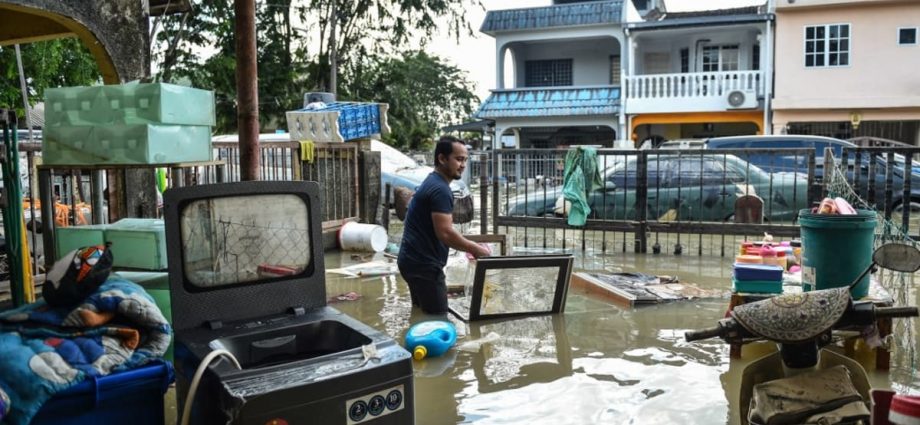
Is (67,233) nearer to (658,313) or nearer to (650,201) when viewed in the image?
(658,313)

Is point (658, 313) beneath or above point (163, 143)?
beneath

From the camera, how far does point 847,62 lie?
67.7 ft

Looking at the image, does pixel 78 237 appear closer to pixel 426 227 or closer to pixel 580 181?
pixel 426 227

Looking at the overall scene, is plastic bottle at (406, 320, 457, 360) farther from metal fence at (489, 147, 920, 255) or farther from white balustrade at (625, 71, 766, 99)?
white balustrade at (625, 71, 766, 99)

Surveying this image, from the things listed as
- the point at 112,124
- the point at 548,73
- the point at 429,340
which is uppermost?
the point at 548,73

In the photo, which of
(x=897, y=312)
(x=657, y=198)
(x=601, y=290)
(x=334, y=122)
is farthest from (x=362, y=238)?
(x=897, y=312)

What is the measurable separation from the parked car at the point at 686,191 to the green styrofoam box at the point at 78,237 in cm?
678

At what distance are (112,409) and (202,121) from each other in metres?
2.87

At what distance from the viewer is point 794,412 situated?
2996mm

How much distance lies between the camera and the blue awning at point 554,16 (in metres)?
22.5

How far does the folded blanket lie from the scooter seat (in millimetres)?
2498

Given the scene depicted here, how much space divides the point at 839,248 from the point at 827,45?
18.6m

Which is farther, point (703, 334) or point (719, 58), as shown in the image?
point (719, 58)

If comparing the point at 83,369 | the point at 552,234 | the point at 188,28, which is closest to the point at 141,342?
the point at 83,369
